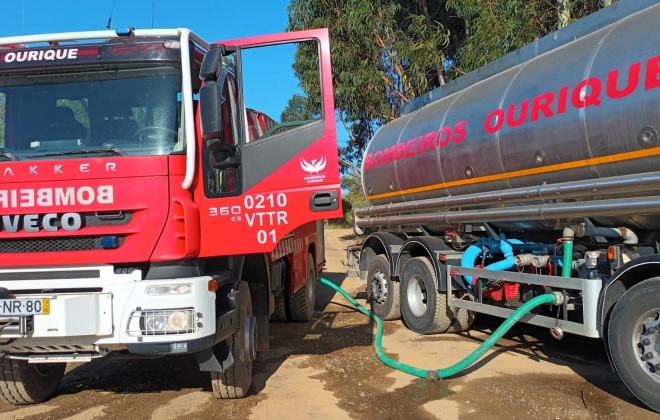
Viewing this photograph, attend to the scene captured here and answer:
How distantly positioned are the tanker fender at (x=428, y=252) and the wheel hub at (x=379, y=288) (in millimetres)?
535

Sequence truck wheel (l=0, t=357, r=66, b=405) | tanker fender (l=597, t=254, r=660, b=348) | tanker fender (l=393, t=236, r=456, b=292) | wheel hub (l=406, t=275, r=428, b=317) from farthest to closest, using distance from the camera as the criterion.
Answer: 1. wheel hub (l=406, t=275, r=428, b=317)
2. tanker fender (l=393, t=236, r=456, b=292)
3. truck wheel (l=0, t=357, r=66, b=405)
4. tanker fender (l=597, t=254, r=660, b=348)

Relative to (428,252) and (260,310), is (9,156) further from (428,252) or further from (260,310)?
(428,252)

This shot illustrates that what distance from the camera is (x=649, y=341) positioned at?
3955mm

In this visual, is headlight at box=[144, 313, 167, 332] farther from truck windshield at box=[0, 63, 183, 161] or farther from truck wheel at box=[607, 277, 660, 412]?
truck wheel at box=[607, 277, 660, 412]

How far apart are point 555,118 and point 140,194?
3.61 metres

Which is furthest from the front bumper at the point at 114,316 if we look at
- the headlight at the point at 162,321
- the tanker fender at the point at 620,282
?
the tanker fender at the point at 620,282

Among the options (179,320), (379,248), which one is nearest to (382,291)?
(379,248)

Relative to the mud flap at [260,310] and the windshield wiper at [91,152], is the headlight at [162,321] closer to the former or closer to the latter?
the windshield wiper at [91,152]

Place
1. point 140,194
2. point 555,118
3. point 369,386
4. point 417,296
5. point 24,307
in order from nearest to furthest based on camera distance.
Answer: point 24,307 → point 140,194 → point 555,118 → point 369,386 → point 417,296

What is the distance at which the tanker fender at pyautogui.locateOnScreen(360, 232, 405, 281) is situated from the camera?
25.8 ft

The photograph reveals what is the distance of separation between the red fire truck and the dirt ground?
1.44ft

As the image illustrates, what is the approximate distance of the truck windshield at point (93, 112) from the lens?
396 cm

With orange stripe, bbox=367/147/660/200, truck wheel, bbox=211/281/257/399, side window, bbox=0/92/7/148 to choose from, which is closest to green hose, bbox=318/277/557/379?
orange stripe, bbox=367/147/660/200

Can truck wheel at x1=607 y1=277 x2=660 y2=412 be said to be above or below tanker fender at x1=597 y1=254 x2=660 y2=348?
below
